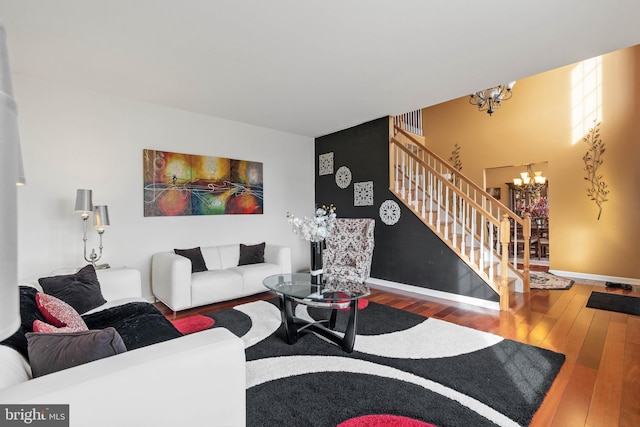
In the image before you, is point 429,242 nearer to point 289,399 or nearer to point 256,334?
point 256,334

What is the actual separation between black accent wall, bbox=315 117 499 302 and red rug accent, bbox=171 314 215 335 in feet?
9.02

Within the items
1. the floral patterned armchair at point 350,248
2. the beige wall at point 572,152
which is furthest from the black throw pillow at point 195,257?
the beige wall at point 572,152

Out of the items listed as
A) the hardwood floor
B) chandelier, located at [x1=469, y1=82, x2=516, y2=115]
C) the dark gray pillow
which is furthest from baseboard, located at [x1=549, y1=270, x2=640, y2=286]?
the dark gray pillow

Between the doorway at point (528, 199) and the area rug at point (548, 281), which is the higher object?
the doorway at point (528, 199)

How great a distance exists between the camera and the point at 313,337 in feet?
9.20

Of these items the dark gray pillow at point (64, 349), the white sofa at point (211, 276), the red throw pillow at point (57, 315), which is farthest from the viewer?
the white sofa at point (211, 276)

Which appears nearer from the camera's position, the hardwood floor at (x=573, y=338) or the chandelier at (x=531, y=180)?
the hardwood floor at (x=573, y=338)

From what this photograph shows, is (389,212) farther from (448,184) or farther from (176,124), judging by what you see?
(176,124)

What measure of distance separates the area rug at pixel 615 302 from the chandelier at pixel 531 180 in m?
2.81

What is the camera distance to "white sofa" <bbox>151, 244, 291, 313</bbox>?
3.42 metres

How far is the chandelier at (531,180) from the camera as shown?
626 centimetres

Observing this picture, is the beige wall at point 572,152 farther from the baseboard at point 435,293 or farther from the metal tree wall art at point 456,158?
the baseboard at point 435,293

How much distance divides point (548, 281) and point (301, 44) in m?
5.13

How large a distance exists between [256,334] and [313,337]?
545 mm
